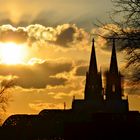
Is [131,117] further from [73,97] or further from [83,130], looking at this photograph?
[73,97]

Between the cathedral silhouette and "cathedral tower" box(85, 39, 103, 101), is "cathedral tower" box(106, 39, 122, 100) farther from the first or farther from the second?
"cathedral tower" box(85, 39, 103, 101)

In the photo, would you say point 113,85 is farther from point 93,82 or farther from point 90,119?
point 90,119

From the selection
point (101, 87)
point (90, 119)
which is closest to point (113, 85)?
Result: point (101, 87)

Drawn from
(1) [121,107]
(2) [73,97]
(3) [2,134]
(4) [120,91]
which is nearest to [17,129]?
(3) [2,134]

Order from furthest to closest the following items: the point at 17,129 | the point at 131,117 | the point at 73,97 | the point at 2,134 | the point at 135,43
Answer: the point at 73,97 → the point at 17,129 → the point at 2,134 → the point at 131,117 → the point at 135,43

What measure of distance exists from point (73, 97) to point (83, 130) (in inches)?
5114

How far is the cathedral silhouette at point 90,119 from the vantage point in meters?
37.6

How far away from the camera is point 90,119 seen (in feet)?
210

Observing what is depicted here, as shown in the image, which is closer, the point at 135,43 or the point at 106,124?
the point at 135,43

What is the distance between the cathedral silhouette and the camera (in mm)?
37625

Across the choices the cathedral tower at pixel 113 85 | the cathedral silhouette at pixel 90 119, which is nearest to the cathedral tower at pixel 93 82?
the cathedral silhouette at pixel 90 119

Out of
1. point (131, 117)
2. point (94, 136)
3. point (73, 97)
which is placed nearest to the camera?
point (94, 136)

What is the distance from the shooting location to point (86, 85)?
13125 centimetres

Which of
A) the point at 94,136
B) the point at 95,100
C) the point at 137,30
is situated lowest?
the point at 94,136
